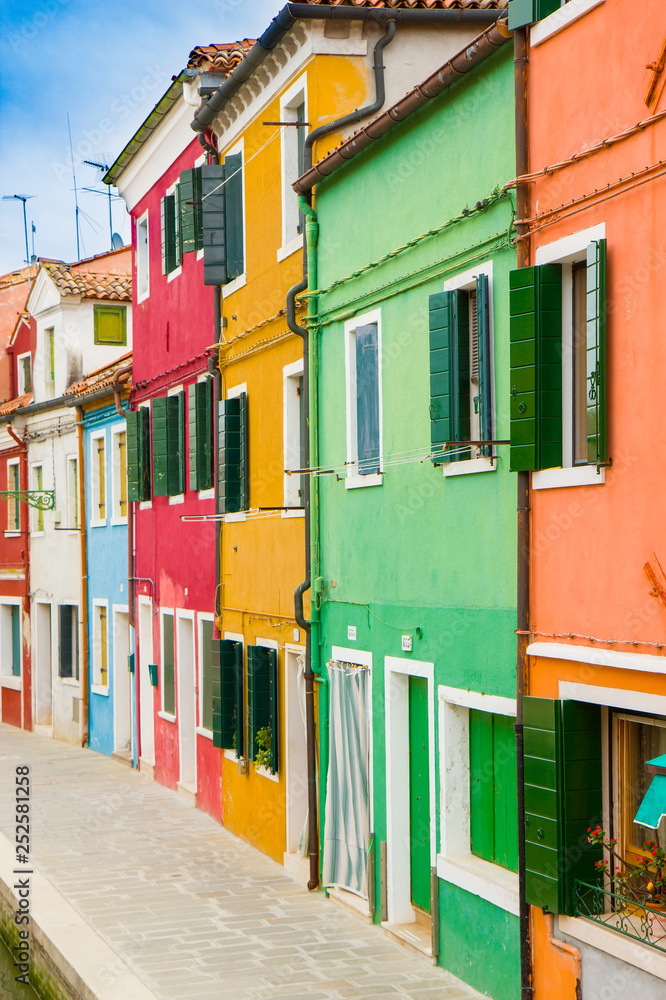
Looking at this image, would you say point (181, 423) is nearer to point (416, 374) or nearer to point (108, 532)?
point (108, 532)

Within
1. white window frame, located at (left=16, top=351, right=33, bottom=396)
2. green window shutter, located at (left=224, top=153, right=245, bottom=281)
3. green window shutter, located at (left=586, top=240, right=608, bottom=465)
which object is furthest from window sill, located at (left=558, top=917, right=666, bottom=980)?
white window frame, located at (left=16, top=351, right=33, bottom=396)

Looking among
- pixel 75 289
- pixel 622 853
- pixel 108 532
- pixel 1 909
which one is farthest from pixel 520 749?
pixel 75 289

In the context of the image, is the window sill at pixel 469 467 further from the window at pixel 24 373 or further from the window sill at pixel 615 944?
the window at pixel 24 373

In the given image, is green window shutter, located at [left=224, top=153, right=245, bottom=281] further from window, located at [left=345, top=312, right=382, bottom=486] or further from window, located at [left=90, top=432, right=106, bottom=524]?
window, located at [left=90, top=432, right=106, bottom=524]

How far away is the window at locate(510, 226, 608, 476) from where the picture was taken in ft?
26.2

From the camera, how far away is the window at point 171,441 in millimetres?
18438

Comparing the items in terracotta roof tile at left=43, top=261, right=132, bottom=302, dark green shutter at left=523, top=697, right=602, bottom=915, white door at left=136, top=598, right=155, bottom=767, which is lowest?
white door at left=136, top=598, right=155, bottom=767

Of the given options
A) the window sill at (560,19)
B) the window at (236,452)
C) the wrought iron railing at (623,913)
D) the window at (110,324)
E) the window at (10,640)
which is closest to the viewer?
the wrought iron railing at (623,913)

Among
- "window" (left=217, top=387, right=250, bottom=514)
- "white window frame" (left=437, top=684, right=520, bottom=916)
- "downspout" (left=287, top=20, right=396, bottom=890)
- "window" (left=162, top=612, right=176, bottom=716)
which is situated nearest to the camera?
"white window frame" (left=437, top=684, right=520, bottom=916)

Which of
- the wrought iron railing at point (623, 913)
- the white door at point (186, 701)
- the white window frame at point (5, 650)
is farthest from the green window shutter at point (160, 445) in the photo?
the wrought iron railing at point (623, 913)

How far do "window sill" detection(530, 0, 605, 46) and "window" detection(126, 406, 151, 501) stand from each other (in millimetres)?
12605

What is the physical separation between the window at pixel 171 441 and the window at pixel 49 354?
9.00 m

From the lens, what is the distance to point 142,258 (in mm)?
20812

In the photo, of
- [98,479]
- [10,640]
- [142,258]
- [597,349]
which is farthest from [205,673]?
[10,640]
